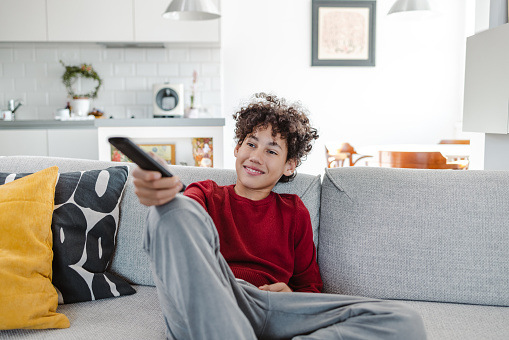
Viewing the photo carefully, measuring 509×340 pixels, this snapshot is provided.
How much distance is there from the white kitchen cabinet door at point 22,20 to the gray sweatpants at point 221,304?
3.59m

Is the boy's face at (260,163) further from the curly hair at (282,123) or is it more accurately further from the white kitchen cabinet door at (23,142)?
the white kitchen cabinet door at (23,142)

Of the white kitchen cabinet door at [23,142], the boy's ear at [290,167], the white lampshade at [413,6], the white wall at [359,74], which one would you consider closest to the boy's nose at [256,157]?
the boy's ear at [290,167]

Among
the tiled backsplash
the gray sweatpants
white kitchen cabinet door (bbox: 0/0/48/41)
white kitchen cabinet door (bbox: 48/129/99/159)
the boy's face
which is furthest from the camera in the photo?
the tiled backsplash

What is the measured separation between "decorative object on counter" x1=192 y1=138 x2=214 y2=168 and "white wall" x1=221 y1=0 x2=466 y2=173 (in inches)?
52.7

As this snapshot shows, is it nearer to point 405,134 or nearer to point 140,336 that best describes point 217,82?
point 405,134

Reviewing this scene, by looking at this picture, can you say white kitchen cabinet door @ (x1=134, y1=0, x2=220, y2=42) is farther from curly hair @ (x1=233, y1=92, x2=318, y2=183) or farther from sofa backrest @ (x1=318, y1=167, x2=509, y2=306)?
sofa backrest @ (x1=318, y1=167, x2=509, y2=306)

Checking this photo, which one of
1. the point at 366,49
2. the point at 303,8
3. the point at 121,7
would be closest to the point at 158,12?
the point at 121,7

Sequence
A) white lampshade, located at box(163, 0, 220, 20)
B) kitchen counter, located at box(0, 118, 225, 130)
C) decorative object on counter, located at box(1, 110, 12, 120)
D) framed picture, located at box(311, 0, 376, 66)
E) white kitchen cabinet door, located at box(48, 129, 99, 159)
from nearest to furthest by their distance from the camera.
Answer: white lampshade, located at box(163, 0, 220, 20) → kitchen counter, located at box(0, 118, 225, 130) → white kitchen cabinet door, located at box(48, 129, 99, 159) → decorative object on counter, located at box(1, 110, 12, 120) → framed picture, located at box(311, 0, 376, 66)

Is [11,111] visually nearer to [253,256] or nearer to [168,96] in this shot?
[168,96]

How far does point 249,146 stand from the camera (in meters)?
1.66

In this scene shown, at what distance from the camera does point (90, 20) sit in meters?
4.06

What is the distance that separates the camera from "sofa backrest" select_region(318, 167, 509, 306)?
60.6 inches

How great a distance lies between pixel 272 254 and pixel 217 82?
318 centimetres

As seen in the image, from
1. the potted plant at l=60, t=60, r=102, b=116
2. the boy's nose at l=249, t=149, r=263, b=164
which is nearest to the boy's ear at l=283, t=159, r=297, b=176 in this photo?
the boy's nose at l=249, t=149, r=263, b=164
